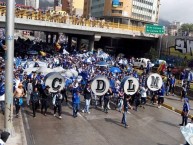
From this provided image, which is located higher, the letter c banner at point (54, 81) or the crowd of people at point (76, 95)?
the letter c banner at point (54, 81)

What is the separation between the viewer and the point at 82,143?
46.2 ft

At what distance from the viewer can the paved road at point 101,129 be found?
1452cm

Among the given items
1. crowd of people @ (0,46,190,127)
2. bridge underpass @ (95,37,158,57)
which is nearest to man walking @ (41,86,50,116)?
crowd of people @ (0,46,190,127)

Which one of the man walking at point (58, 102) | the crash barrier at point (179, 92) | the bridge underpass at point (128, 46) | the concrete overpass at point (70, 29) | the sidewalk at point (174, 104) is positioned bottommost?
the sidewalk at point (174, 104)

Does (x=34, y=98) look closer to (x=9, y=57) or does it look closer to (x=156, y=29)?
(x=9, y=57)

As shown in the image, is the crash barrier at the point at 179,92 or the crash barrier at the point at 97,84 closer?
the crash barrier at the point at 97,84

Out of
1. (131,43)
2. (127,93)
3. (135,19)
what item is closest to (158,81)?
(127,93)

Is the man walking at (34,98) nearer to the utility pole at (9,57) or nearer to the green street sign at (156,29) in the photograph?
the utility pole at (9,57)

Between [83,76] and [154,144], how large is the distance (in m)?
10.6

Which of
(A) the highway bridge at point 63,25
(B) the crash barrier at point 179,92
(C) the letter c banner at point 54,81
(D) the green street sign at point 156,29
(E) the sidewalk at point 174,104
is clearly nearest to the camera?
(C) the letter c banner at point 54,81

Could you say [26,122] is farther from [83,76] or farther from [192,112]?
[192,112]

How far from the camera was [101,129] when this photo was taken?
1617 centimetres

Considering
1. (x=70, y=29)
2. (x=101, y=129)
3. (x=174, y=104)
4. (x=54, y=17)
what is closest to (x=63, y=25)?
(x=54, y=17)

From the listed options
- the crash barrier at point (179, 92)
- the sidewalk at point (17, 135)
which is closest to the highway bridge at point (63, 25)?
the crash barrier at point (179, 92)
